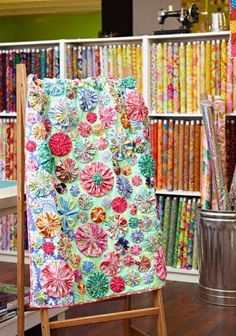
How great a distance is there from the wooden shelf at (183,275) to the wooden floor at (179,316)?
0.07 metres

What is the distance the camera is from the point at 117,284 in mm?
2670

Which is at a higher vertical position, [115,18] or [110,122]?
[115,18]

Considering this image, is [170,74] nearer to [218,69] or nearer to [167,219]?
[218,69]

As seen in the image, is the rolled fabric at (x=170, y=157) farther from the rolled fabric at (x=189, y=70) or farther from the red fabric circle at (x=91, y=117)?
the red fabric circle at (x=91, y=117)

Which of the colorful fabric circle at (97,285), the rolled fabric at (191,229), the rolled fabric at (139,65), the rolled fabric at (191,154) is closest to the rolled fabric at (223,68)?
the rolled fabric at (191,154)

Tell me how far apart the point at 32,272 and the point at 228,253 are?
189 cm

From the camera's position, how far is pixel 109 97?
8.98 feet

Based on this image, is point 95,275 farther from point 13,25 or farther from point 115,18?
point 13,25

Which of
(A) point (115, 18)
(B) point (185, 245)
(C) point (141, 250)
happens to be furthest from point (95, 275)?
(A) point (115, 18)

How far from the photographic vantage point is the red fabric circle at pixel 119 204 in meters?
2.70

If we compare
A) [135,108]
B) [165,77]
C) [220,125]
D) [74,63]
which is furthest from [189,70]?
[135,108]

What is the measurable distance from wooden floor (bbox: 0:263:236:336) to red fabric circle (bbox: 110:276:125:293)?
909 mm

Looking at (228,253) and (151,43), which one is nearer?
(228,253)

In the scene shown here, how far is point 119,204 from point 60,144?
Result: 327 mm
